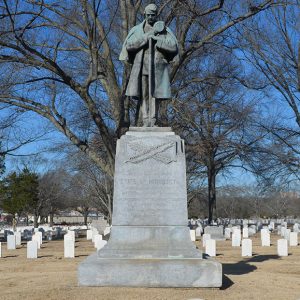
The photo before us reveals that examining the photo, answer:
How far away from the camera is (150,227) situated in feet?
27.9

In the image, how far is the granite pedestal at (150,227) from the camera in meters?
7.89

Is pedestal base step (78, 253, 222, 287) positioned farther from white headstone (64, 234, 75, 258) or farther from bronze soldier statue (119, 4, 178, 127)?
white headstone (64, 234, 75, 258)

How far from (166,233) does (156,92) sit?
8.42ft

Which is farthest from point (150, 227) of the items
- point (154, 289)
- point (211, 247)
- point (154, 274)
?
point (211, 247)

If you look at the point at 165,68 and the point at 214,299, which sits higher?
the point at 165,68

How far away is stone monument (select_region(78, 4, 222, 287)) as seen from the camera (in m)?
7.89

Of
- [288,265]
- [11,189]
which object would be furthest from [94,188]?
[288,265]

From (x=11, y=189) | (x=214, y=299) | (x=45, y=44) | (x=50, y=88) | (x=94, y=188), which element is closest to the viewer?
(x=214, y=299)

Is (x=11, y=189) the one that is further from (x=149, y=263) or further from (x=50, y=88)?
(x=149, y=263)

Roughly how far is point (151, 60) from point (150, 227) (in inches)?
117

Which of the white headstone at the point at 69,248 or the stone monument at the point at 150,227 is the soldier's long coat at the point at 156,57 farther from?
the white headstone at the point at 69,248

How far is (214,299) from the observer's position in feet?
23.6

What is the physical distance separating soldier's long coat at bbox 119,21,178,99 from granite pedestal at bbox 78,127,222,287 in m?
0.86

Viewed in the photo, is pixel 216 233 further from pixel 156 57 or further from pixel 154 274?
pixel 154 274
